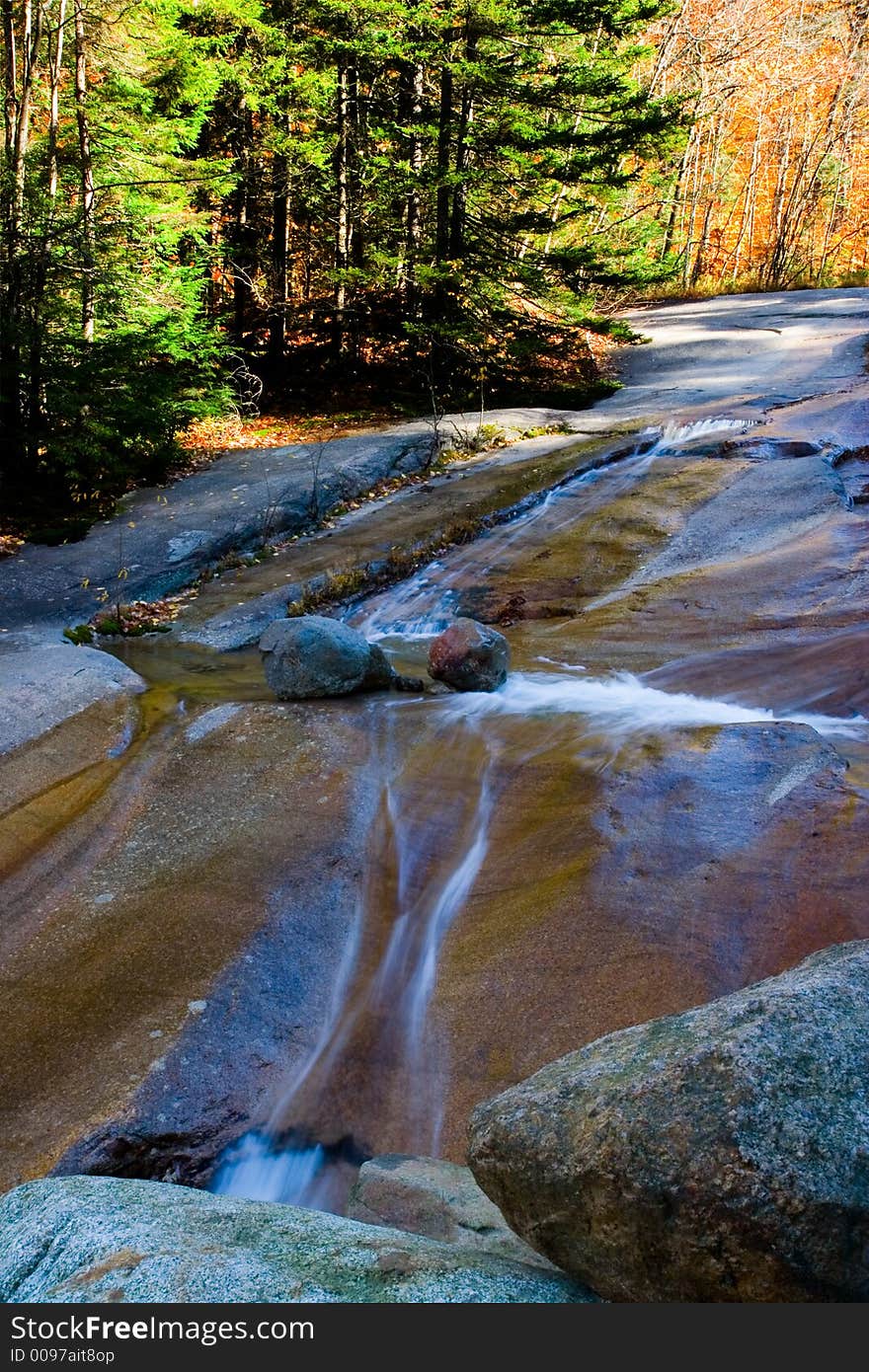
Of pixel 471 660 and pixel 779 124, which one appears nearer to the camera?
pixel 471 660

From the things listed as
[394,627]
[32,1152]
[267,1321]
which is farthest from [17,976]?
[394,627]

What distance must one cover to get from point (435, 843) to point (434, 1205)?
2.78 m

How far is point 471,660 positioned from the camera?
7.70 metres

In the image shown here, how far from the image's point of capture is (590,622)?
355 inches

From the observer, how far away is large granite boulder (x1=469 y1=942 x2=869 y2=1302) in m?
1.97

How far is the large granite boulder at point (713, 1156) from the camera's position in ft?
6.47

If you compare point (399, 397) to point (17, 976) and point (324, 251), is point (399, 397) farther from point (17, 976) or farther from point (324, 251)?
point (17, 976)

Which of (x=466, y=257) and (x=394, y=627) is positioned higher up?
(x=466, y=257)

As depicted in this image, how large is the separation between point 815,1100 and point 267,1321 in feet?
4.29

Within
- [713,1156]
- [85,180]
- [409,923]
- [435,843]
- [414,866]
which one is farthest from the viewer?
[85,180]

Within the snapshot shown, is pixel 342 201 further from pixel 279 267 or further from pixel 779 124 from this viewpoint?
pixel 779 124

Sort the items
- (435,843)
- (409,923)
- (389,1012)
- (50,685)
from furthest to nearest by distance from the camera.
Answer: (50,685) < (435,843) < (409,923) < (389,1012)

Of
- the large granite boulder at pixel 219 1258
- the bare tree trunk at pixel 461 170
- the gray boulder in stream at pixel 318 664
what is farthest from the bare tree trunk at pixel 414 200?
the large granite boulder at pixel 219 1258

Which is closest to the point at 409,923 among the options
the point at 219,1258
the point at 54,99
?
the point at 219,1258
